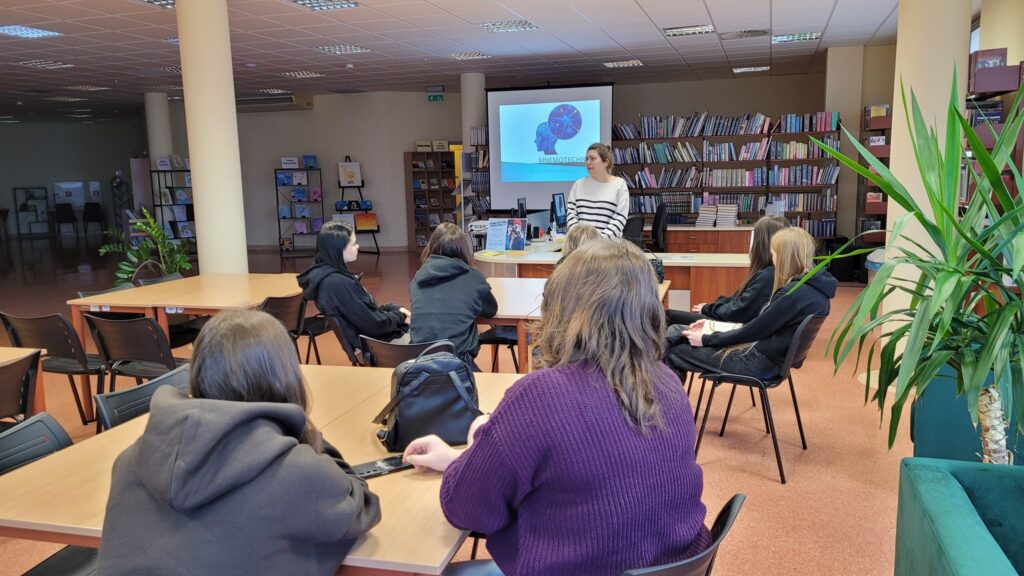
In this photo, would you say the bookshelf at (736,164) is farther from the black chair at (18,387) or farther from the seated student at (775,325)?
the black chair at (18,387)

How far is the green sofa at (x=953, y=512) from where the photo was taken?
1551mm

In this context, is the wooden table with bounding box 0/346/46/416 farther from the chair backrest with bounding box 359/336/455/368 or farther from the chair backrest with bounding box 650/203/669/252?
the chair backrest with bounding box 650/203/669/252

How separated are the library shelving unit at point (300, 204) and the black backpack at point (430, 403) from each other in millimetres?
12542

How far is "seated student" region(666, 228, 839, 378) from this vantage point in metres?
3.31

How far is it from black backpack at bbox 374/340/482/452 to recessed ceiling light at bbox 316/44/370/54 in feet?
26.0

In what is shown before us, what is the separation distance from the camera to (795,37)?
8.96 metres

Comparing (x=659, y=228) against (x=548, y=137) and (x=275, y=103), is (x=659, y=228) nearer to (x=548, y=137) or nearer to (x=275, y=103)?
(x=548, y=137)

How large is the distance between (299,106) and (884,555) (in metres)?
13.3

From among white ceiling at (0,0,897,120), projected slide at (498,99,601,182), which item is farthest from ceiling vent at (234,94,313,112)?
projected slide at (498,99,601,182)

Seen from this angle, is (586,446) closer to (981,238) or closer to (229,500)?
(229,500)

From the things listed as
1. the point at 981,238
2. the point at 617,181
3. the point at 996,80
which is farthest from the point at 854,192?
the point at 981,238

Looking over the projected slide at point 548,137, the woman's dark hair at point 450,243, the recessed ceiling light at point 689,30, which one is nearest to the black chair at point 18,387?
the woman's dark hair at point 450,243

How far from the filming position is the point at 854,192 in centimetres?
1011

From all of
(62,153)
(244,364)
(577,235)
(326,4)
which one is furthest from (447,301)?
(62,153)
